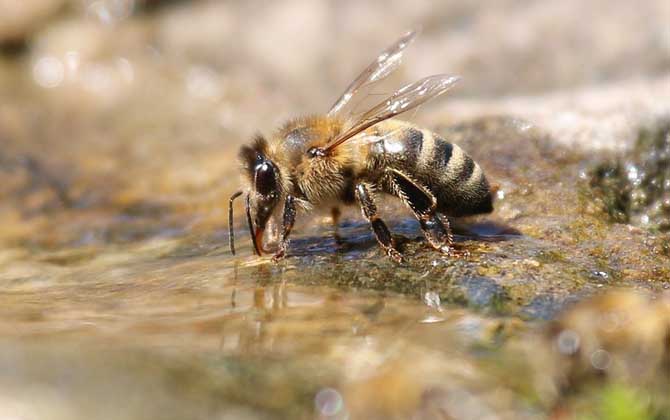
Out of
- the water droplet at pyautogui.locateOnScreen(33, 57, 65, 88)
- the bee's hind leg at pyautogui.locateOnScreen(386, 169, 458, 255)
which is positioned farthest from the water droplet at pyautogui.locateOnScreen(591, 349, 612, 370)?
the water droplet at pyautogui.locateOnScreen(33, 57, 65, 88)

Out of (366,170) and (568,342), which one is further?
(366,170)

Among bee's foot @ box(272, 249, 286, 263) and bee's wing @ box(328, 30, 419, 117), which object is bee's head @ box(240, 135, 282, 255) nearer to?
bee's foot @ box(272, 249, 286, 263)

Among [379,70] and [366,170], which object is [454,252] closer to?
[366,170]

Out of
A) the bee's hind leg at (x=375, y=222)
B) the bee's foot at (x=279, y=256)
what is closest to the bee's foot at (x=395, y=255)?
the bee's hind leg at (x=375, y=222)

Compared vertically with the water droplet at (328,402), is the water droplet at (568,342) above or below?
above

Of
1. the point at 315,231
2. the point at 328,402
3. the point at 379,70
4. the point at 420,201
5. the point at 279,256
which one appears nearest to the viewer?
the point at 328,402

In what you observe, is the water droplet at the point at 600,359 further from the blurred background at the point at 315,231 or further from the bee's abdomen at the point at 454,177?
the bee's abdomen at the point at 454,177

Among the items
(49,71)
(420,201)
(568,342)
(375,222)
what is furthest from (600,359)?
(49,71)

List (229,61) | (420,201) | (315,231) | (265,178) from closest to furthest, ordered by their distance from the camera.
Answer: (265,178)
(420,201)
(315,231)
(229,61)

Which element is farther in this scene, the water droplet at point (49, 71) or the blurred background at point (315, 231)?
the water droplet at point (49, 71)
